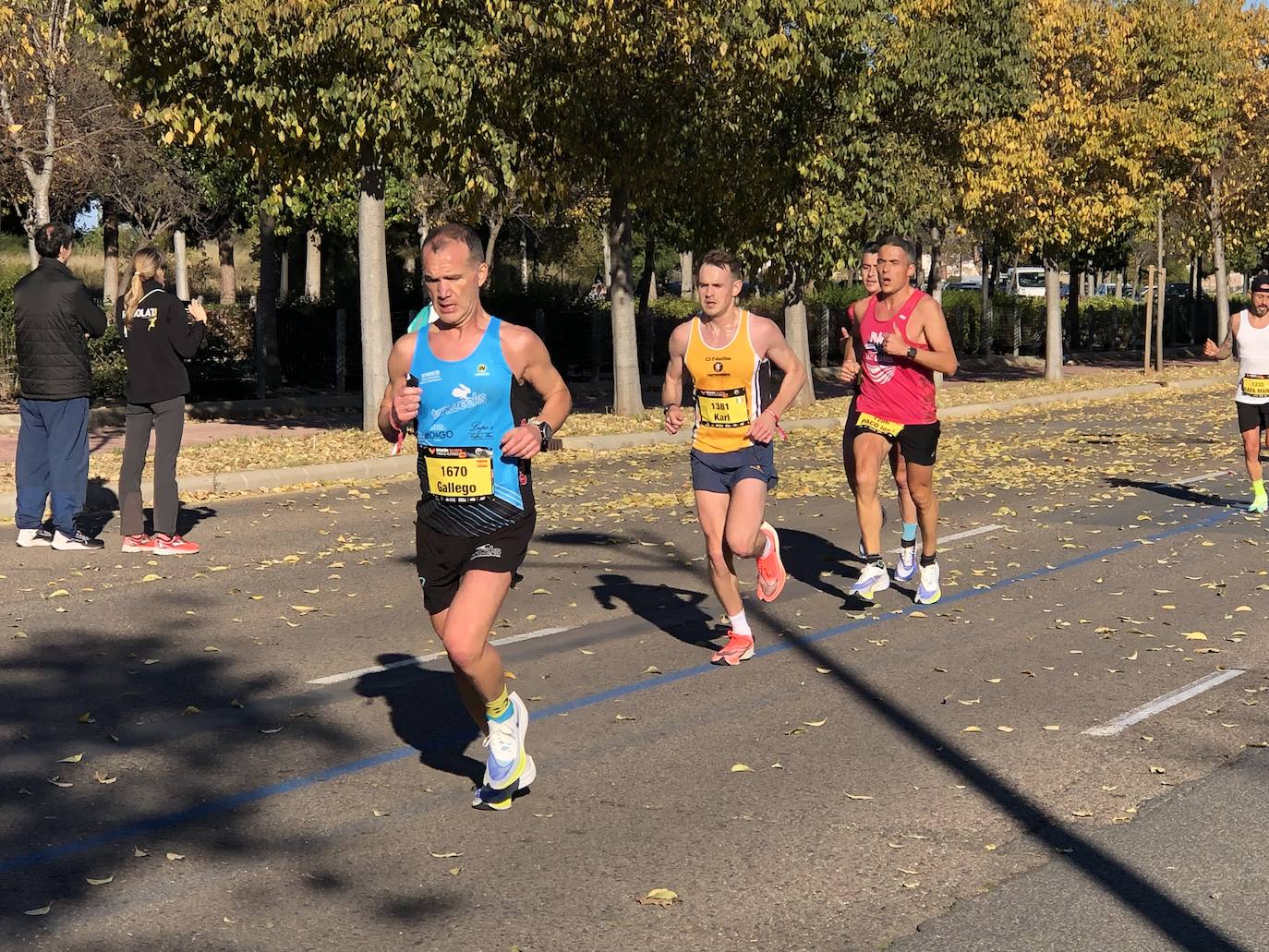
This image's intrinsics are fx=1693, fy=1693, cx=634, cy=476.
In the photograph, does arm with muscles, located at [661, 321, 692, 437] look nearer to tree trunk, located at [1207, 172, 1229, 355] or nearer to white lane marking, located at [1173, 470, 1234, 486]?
white lane marking, located at [1173, 470, 1234, 486]

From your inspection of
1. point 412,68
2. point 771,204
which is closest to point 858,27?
point 771,204

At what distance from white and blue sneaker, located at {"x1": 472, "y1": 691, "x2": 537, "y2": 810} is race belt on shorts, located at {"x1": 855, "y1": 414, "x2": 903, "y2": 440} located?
14.3ft

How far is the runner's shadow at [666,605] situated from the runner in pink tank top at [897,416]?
986 mm

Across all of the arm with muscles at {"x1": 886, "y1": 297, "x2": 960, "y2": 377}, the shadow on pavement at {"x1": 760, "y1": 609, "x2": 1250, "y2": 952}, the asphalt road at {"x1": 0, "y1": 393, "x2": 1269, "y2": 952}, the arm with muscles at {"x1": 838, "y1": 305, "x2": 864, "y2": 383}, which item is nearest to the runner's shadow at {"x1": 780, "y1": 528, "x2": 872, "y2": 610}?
the asphalt road at {"x1": 0, "y1": 393, "x2": 1269, "y2": 952}

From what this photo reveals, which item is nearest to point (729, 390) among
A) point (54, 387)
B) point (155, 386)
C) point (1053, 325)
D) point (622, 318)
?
point (155, 386)

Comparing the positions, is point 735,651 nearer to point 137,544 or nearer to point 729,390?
point 729,390

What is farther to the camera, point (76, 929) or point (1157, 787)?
point (1157, 787)

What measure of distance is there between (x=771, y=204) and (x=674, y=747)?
19.6 metres

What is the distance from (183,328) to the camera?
1155 centimetres

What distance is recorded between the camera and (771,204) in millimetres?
25516

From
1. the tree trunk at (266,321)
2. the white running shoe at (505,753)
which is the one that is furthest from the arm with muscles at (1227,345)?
the tree trunk at (266,321)

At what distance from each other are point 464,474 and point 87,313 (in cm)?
651

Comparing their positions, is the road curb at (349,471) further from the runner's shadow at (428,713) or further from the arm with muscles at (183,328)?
the runner's shadow at (428,713)

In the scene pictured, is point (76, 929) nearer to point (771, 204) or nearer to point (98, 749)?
point (98, 749)
